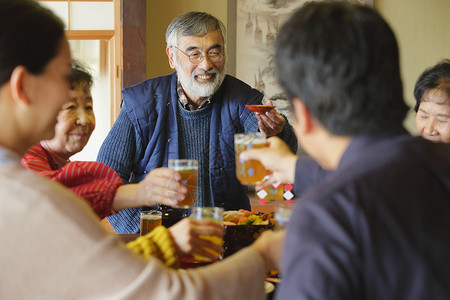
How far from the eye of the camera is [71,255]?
3.52 feet

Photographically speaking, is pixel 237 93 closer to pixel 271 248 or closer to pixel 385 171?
pixel 271 248

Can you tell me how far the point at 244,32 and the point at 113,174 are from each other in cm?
305

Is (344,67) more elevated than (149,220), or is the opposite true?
(344,67)

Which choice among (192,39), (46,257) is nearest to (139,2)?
(192,39)

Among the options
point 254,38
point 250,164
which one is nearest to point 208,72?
point 250,164

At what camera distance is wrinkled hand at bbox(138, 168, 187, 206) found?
6.02ft

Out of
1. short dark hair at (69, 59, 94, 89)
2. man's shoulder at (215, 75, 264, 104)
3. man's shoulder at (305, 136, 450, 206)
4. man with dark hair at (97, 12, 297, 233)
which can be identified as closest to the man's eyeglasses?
man with dark hair at (97, 12, 297, 233)

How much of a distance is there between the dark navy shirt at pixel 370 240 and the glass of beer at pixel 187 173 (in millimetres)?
913

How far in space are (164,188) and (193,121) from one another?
3.81 feet

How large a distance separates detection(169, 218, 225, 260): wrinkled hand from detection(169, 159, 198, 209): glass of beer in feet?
1.19

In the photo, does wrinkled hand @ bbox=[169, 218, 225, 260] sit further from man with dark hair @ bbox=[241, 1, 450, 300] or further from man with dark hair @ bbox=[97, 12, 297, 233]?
man with dark hair @ bbox=[97, 12, 297, 233]

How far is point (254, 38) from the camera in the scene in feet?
15.9

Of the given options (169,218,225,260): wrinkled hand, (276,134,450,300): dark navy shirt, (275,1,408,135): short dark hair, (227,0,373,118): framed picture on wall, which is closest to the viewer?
(276,134,450,300): dark navy shirt

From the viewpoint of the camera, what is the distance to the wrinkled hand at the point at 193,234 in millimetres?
1443
